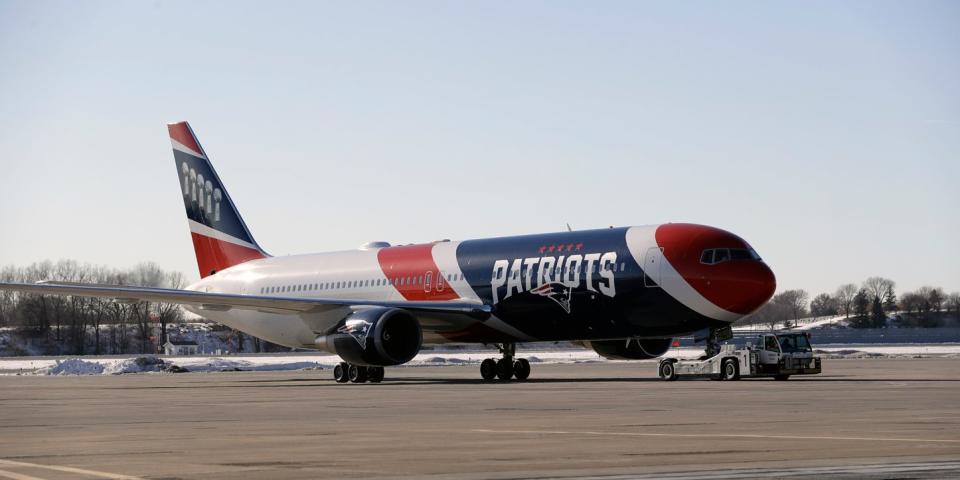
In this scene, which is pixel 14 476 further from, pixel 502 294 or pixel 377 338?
pixel 502 294

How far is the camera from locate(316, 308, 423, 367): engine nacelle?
37.2m

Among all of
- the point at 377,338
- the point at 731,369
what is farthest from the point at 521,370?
the point at 731,369

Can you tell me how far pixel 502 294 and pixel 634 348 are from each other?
433cm

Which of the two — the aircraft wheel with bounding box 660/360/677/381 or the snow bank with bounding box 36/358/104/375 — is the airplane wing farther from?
the snow bank with bounding box 36/358/104/375

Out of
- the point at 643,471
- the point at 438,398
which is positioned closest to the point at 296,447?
the point at 643,471

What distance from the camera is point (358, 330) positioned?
123 feet

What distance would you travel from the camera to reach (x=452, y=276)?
4059 centimetres

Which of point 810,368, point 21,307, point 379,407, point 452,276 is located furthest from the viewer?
point 21,307

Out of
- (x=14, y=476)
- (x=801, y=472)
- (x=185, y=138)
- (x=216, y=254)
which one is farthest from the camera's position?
(x=185, y=138)

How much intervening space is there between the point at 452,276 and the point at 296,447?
2598 cm

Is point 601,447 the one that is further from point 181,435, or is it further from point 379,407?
point 379,407

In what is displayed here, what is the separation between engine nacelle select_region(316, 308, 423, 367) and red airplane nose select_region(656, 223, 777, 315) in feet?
25.5

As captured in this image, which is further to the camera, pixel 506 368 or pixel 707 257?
pixel 506 368

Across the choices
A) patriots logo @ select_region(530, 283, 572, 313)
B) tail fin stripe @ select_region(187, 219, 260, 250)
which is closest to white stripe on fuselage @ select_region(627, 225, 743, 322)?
patriots logo @ select_region(530, 283, 572, 313)
